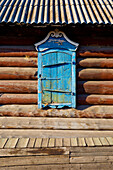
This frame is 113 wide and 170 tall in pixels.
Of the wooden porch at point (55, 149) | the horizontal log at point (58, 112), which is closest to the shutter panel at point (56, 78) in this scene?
the horizontal log at point (58, 112)

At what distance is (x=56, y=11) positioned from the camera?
3.05 meters

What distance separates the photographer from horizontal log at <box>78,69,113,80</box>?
9.93 ft

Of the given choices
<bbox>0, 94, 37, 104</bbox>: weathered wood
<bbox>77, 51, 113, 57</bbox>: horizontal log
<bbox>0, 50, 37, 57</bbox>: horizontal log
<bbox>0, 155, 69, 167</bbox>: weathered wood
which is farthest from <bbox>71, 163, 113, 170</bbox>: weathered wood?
<bbox>0, 50, 37, 57</bbox>: horizontal log

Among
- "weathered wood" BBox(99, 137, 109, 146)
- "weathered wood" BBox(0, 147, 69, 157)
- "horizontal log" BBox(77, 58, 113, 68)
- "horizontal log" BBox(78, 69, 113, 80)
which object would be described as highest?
"horizontal log" BBox(77, 58, 113, 68)

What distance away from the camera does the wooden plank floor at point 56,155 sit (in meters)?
2.65

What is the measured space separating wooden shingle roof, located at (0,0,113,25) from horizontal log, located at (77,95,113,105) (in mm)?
1595

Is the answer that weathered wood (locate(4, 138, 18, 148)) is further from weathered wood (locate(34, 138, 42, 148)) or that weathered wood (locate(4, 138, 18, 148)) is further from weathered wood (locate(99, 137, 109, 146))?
weathered wood (locate(99, 137, 109, 146))

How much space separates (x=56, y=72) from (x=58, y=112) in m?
0.92

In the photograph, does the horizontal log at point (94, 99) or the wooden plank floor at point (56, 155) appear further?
the horizontal log at point (94, 99)

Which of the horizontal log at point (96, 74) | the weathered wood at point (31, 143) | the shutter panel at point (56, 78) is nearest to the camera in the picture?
the weathered wood at point (31, 143)

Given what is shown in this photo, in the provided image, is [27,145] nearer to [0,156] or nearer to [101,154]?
[0,156]

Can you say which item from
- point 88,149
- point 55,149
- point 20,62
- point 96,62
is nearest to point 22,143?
point 55,149

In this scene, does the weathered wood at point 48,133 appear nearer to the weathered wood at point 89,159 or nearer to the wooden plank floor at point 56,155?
the wooden plank floor at point 56,155

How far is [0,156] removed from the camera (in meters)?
2.65
